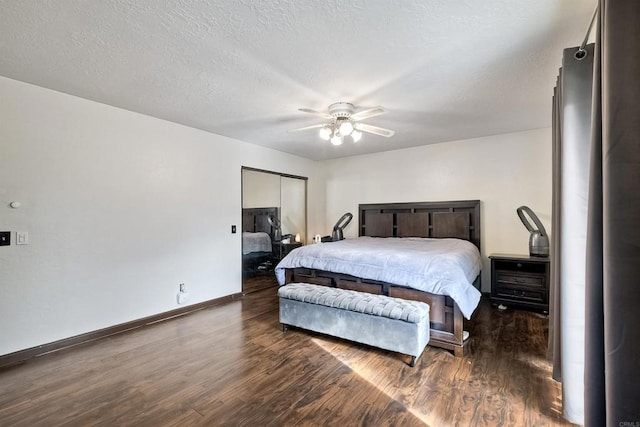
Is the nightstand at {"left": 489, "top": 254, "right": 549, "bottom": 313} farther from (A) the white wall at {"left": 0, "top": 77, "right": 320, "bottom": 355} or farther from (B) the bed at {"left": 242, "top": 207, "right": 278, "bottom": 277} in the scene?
(A) the white wall at {"left": 0, "top": 77, "right": 320, "bottom": 355}

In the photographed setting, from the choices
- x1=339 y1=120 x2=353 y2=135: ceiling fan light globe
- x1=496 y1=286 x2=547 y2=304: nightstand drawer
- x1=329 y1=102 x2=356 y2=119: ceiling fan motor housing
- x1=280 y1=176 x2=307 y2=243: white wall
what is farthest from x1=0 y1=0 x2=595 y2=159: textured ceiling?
x1=280 y1=176 x2=307 y2=243: white wall

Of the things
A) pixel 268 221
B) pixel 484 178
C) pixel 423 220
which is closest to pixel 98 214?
pixel 268 221

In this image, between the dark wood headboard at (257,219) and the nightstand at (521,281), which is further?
the dark wood headboard at (257,219)

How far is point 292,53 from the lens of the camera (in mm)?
2238

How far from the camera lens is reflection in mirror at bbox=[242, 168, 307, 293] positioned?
5.09 metres

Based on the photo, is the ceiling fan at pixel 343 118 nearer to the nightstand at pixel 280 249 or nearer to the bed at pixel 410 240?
the bed at pixel 410 240

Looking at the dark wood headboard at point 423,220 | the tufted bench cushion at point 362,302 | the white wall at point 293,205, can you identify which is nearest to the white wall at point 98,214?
the white wall at point 293,205

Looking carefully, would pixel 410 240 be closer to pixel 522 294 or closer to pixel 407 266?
pixel 522 294

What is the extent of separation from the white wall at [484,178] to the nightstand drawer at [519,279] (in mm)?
630

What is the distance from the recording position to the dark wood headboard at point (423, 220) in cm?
482

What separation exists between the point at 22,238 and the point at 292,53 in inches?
114

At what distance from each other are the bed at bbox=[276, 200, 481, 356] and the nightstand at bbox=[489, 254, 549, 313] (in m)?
0.32

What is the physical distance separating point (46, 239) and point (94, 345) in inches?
44.7

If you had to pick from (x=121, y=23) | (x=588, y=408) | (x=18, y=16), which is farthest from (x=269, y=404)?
(x=18, y=16)
